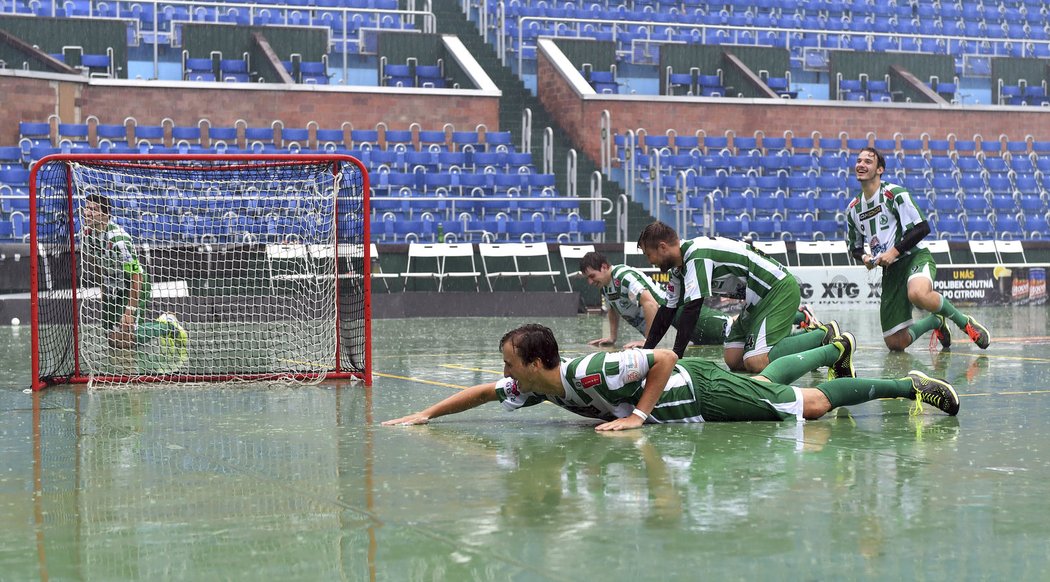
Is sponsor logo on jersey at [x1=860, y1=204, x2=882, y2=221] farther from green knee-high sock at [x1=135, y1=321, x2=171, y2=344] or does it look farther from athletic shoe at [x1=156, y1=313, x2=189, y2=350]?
green knee-high sock at [x1=135, y1=321, x2=171, y2=344]

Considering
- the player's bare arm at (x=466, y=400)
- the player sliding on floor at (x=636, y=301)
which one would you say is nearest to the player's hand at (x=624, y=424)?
the player's bare arm at (x=466, y=400)

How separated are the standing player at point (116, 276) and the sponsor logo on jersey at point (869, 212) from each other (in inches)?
259

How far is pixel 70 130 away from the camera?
26.4 meters

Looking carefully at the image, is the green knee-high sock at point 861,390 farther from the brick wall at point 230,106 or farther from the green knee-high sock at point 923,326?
the brick wall at point 230,106

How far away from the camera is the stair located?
28.4 m

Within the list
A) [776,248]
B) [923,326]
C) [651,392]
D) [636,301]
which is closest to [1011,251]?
[776,248]

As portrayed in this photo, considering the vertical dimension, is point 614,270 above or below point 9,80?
below

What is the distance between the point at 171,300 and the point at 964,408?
38.8ft

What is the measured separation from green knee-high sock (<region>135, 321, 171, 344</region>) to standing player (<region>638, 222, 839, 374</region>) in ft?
17.0

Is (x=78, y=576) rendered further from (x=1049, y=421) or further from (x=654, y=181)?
(x=654, y=181)

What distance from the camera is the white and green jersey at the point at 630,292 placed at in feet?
42.8

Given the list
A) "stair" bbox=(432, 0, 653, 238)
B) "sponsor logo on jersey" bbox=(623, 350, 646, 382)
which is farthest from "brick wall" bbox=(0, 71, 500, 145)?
"sponsor logo on jersey" bbox=(623, 350, 646, 382)

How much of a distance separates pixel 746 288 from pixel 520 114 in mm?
21650

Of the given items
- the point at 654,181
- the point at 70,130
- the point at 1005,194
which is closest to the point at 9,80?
the point at 70,130
